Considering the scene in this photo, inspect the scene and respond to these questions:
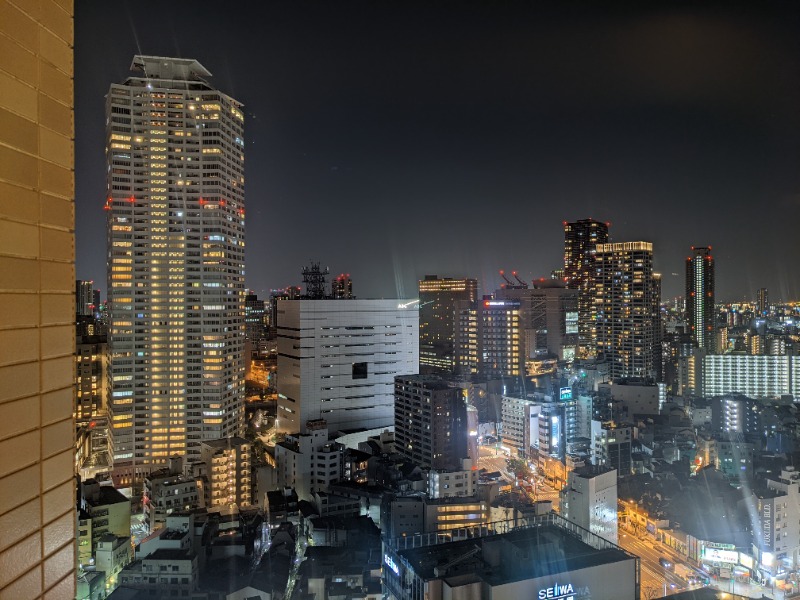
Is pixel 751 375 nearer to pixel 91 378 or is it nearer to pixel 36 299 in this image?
pixel 91 378

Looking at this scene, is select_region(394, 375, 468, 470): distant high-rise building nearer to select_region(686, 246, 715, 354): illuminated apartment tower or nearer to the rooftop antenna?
the rooftop antenna

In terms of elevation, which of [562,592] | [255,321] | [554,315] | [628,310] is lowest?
[562,592]

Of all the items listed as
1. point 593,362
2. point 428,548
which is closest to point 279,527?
point 428,548

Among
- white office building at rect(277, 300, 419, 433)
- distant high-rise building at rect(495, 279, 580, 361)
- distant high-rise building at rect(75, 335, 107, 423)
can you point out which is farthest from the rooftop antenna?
distant high-rise building at rect(495, 279, 580, 361)

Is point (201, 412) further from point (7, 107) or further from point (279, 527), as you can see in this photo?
point (7, 107)

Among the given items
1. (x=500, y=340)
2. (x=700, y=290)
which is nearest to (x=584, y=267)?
(x=700, y=290)

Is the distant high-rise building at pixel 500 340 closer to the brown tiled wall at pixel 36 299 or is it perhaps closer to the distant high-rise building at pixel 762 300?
the brown tiled wall at pixel 36 299
